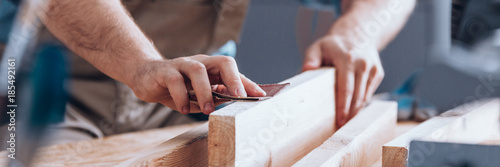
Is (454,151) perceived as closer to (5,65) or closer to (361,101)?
(361,101)

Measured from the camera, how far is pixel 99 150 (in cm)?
111

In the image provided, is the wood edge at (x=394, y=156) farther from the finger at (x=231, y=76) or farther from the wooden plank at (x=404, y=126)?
the wooden plank at (x=404, y=126)

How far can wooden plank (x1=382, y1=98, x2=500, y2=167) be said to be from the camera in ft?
2.53

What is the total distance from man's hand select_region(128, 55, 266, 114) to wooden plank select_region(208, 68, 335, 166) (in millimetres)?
57

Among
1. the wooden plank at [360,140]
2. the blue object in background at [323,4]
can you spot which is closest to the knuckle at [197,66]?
the wooden plank at [360,140]

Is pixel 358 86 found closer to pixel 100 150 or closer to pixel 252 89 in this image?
pixel 252 89

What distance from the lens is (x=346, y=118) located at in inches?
48.3

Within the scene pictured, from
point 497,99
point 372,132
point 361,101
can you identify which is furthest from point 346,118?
point 497,99

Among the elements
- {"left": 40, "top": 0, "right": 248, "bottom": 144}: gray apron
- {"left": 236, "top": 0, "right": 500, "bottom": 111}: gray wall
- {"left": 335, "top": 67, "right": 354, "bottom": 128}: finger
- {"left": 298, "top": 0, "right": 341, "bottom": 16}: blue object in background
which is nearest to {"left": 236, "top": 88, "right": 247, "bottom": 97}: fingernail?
{"left": 335, "top": 67, "right": 354, "bottom": 128}: finger

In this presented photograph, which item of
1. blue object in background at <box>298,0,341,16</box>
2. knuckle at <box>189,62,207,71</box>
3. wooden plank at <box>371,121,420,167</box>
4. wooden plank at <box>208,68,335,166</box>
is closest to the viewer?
wooden plank at <box>208,68,335,166</box>

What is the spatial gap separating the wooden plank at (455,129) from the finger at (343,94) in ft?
0.79

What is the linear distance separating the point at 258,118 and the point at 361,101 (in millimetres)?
594

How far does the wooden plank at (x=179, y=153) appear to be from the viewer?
2.43 feet

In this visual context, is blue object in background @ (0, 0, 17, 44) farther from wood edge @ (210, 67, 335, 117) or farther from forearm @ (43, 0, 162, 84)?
wood edge @ (210, 67, 335, 117)
